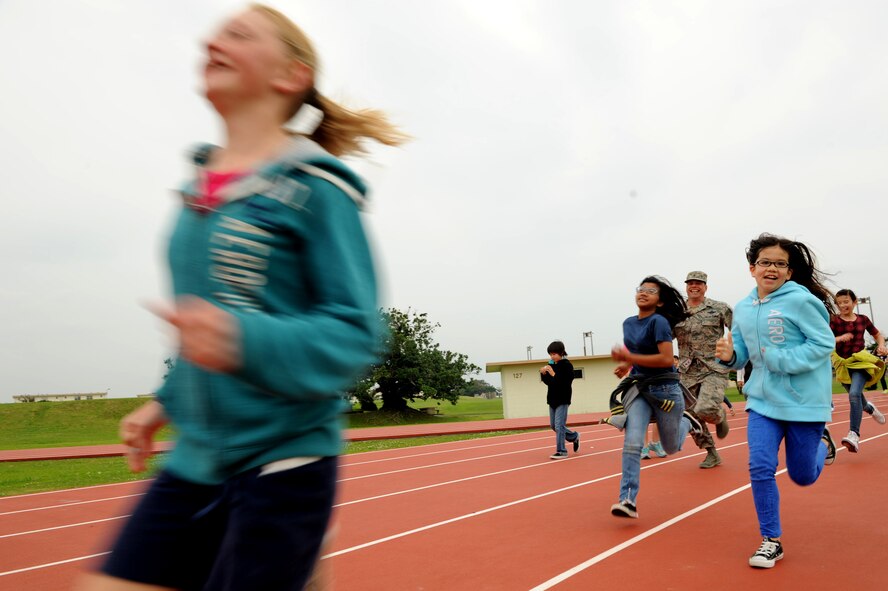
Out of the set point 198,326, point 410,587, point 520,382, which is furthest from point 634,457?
point 520,382

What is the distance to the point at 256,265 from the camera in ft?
4.72

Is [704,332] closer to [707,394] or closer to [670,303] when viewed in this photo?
[707,394]

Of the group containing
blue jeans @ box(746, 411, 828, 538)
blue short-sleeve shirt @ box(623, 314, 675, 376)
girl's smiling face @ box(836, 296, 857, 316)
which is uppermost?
girl's smiling face @ box(836, 296, 857, 316)

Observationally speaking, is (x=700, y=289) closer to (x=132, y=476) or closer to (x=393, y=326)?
(x=132, y=476)

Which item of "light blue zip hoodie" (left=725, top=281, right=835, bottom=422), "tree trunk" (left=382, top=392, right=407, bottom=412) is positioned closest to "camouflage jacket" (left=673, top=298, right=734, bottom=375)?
"light blue zip hoodie" (left=725, top=281, right=835, bottom=422)

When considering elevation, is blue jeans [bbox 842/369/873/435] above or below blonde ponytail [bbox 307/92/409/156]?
below

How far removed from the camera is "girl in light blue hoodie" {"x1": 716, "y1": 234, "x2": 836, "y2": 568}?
16.2ft

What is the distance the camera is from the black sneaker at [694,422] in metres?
9.03

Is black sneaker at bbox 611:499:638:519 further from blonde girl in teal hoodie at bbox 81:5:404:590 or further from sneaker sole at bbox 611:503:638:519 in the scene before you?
blonde girl in teal hoodie at bbox 81:5:404:590

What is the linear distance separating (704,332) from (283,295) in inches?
342

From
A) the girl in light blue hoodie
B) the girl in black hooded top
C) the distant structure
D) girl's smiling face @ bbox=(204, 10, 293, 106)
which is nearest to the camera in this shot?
girl's smiling face @ bbox=(204, 10, 293, 106)

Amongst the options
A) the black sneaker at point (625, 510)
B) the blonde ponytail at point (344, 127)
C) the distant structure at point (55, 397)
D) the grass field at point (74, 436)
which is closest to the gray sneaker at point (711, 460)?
the black sneaker at point (625, 510)

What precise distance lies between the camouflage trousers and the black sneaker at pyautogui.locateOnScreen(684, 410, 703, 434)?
8 centimetres

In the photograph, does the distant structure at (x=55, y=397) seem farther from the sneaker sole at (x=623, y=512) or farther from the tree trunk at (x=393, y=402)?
the sneaker sole at (x=623, y=512)
